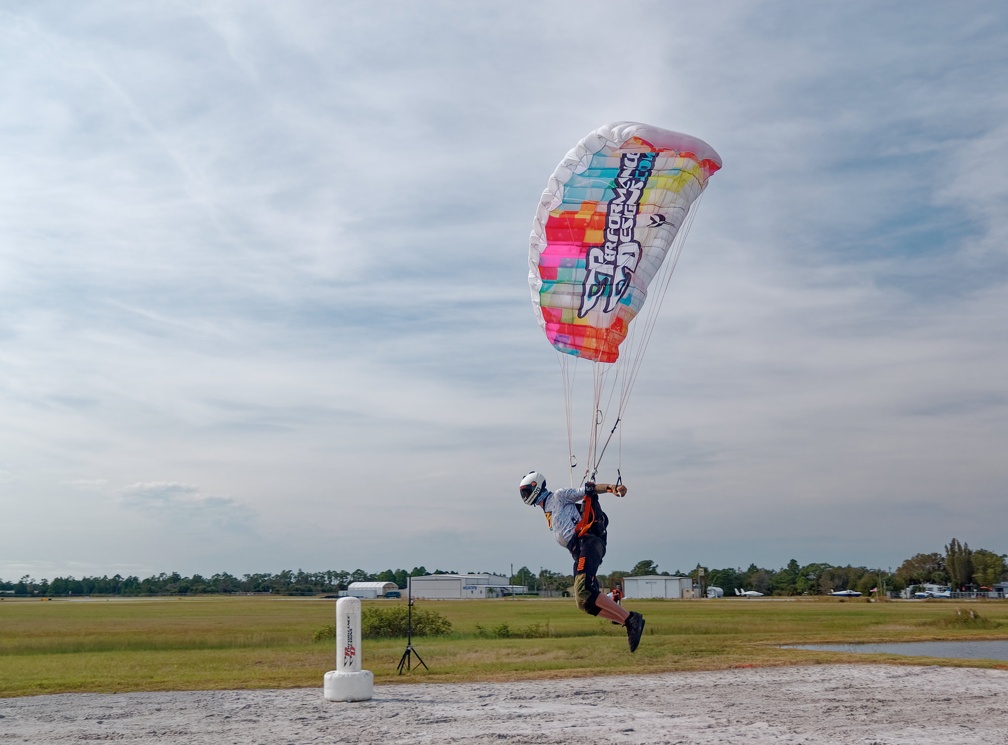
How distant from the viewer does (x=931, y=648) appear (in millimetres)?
23031

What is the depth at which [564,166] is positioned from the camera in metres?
13.1

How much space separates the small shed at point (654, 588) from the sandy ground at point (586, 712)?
3129 inches

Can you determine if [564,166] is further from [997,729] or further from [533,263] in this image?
[997,729]

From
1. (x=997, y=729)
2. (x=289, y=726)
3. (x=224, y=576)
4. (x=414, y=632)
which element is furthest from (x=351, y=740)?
(x=224, y=576)

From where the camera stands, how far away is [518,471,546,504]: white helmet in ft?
39.5

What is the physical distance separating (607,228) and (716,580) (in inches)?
5225

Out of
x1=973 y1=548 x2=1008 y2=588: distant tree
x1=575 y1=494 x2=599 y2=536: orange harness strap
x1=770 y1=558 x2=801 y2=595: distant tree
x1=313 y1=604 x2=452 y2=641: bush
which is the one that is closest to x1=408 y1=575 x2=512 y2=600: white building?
x1=770 y1=558 x2=801 y2=595: distant tree

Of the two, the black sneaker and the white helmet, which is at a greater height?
the white helmet

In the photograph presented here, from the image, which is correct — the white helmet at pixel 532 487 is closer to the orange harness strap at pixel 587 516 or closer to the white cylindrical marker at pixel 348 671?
the orange harness strap at pixel 587 516

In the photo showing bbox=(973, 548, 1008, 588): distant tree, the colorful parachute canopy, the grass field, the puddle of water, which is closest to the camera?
the colorful parachute canopy

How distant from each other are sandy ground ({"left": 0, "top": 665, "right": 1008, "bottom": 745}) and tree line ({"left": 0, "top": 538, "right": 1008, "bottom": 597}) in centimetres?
9534

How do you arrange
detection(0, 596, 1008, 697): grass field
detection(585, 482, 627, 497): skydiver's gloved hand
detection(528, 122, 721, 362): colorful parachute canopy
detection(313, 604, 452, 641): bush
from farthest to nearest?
detection(313, 604, 452, 641): bush
detection(0, 596, 1008, 697): grass field
detection(528, 122, 721, 362): colorful parachute canopy
detection(585, 482, 627, 497): skydiver's gloved hand

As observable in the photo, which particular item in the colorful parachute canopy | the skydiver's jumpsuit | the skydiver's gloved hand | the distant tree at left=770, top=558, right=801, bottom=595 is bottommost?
the distant tree at left=770, top=558, right=801, bottom=595

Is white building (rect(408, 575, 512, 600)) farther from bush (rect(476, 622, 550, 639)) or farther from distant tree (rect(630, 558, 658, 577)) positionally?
bush (rect(476, 622, 550, 639))
